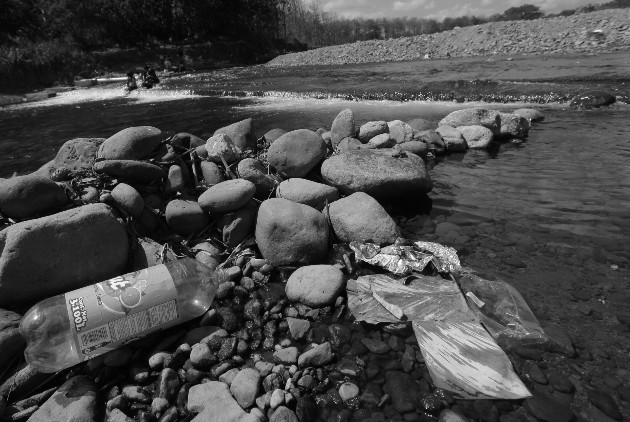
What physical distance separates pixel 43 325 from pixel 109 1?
49180 millimetres

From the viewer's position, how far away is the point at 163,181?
409 cm

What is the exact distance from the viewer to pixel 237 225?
3.75 metres

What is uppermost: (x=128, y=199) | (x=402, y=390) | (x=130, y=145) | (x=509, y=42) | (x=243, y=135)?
(x=509, y=42)

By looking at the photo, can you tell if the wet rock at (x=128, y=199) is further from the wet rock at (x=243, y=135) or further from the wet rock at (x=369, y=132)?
the wet rock at (x=369, y=132)

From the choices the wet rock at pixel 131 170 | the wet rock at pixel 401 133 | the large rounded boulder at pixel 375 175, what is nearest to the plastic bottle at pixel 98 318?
the wet rock at pixel 131 170

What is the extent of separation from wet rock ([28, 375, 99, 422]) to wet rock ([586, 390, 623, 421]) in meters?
3.03

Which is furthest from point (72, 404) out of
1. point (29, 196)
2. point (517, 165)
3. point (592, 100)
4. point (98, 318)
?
point (592, 100)

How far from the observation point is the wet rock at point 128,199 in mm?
3504

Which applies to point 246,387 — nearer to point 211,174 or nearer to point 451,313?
point 451,313

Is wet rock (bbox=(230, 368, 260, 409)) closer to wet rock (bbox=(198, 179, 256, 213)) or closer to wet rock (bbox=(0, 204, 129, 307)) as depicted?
wet rock (bbox=(0, 204, 129, 307))

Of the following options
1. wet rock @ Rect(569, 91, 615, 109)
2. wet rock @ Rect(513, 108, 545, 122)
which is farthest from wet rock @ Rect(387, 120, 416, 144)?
wet rock @ Rect(569, 91, 615, 109)

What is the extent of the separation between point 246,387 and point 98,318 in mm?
1134

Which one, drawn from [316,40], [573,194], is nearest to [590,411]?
[573,194]

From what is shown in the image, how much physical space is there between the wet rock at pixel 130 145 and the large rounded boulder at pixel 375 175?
2213 mm
